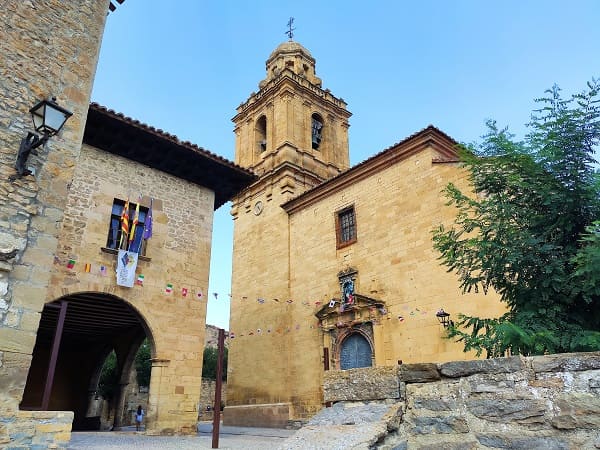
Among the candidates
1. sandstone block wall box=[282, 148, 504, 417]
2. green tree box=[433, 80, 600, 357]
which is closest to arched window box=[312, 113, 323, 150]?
sandstone block wall box=[282, 148, 504, 417]

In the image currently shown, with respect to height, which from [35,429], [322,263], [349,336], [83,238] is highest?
[322,263]

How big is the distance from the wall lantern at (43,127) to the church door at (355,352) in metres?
10.4

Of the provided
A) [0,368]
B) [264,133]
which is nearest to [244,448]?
[0,368]

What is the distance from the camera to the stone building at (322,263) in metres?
12.3

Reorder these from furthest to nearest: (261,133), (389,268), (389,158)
→ (261,133), (389,158), (389,268)

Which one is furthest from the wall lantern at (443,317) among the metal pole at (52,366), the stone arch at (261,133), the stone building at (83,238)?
the stone arch at (261,133)

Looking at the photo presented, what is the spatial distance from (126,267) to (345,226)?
26.2 feet

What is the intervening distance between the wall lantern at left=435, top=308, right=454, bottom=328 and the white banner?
24.1 ft

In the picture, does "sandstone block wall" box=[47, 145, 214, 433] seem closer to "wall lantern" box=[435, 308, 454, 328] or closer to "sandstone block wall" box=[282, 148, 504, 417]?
"sandstone block wall" box=[282, 148, 504, 417]

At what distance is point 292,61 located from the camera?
2281 centimetres

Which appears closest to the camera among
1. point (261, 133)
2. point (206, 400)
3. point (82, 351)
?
point (82, 351)

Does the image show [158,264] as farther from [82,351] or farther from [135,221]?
[82,351]

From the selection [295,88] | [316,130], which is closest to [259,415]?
[316,130]

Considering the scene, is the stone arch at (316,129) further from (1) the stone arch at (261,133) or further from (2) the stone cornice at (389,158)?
(2) the stone cornice at (389,158)
